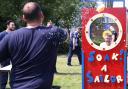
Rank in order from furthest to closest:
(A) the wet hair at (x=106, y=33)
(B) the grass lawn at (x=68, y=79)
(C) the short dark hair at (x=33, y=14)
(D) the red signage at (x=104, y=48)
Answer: (B) the grass lawn at (x=68, y=79), (A) the wet hair at (x=106, y=33), (D) the red signage at (x=104, y=48), (C) the short dark hair at (x=33, y=14)

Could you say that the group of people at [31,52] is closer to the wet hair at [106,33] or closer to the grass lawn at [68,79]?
the wet hair at [106,33]

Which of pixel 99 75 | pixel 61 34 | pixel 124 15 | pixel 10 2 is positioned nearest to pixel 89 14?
pixel 124 15

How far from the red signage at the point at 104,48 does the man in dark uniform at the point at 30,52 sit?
4.32 m

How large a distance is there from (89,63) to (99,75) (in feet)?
1.02

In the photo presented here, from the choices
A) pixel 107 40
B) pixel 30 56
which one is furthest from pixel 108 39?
pixel 30 56

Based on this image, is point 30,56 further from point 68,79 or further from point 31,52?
point 68,79

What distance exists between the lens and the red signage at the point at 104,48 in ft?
29.3

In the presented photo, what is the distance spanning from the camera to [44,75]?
4.66 meters

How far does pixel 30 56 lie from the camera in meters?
4.61

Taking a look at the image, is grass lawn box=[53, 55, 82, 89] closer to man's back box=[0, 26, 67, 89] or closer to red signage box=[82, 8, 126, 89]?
red signage box=[82, 8, 126, 89]

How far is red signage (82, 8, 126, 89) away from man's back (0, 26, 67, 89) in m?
4.33

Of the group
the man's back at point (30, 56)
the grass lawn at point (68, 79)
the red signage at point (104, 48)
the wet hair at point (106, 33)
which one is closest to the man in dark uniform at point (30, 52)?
the man's back at point (30, 56)

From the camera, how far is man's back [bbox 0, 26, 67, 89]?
4.59 metres

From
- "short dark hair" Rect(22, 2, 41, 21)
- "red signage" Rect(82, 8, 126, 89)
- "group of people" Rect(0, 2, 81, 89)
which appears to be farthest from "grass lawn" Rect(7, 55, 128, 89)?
"short dark hair" Rect(22, 2, 41, 21)
